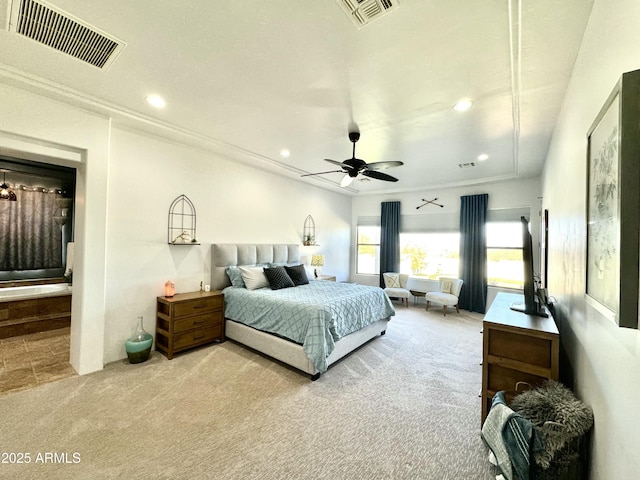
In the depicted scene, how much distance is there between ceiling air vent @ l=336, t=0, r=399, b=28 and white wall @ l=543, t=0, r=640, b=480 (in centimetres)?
103

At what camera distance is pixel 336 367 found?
316 cm

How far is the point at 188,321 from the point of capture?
3424 mm

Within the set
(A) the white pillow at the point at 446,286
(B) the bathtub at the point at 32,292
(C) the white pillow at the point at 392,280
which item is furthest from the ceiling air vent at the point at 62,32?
(A) the white pillow at the point at 446,286

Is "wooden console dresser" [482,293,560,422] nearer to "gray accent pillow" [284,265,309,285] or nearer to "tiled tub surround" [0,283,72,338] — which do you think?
"gray accent pillow" [284,265,309,285]

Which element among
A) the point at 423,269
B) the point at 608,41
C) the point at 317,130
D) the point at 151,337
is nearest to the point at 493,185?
the point at 423,269

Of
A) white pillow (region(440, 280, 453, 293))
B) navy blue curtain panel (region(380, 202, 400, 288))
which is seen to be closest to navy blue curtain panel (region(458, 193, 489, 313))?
white pillow (region(440, 280, 453, 293))

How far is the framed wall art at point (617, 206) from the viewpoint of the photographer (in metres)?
0.81

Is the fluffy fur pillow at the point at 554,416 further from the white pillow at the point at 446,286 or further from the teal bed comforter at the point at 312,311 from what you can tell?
the white pillow at the point at 446,286

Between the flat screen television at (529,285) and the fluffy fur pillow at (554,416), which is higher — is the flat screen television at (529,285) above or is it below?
above

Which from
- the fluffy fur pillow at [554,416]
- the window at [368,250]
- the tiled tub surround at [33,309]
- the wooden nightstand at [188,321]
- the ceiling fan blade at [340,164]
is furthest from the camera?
the window at [368,250]

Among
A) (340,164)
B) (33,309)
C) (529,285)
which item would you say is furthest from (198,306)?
(529,285)

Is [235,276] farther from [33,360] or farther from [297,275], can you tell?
[33,360]

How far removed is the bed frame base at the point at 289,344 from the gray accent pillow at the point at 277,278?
0.77 m

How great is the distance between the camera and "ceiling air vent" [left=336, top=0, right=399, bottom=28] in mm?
1497
